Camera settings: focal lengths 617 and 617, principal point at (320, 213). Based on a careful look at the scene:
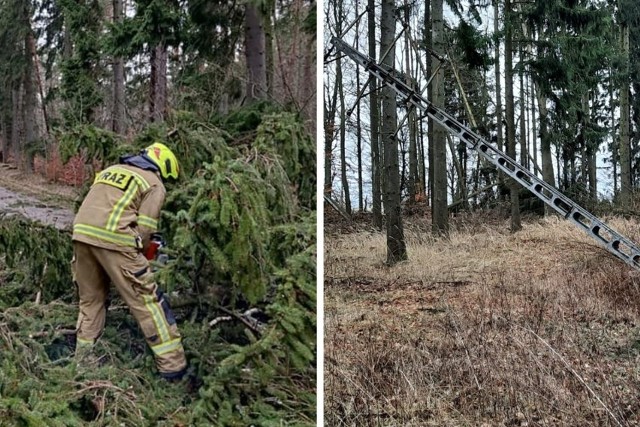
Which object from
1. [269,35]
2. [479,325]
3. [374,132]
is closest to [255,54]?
[269,35]

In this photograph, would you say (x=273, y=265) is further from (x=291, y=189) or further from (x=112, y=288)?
(x=112, y=288)

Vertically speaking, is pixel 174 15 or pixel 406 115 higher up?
pixel 174 15

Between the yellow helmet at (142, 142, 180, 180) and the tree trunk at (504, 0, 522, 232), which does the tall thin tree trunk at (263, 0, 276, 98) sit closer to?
the yellow helmet at (142, 142, 180, 180)

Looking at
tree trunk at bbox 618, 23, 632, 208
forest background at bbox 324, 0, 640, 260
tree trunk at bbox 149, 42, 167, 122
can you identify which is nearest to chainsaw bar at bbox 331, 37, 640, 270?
forest background at bbox 324, 0, 640, 260

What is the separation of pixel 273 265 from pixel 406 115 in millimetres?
805

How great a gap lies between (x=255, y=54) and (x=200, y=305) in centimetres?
102

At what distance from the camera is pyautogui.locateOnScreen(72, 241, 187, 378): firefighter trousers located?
2.15m

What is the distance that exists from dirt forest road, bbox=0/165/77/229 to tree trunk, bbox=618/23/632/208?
6.65 ft

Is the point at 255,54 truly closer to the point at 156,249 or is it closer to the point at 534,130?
the point at 156,249

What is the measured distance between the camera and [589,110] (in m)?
2.44

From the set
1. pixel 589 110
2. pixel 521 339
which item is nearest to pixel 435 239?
pixel 521 339

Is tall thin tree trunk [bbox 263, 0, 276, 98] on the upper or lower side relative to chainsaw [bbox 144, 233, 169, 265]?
upper

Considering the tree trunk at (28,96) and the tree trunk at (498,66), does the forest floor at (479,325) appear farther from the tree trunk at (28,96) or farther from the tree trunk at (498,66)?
the tree trunk at (28,96)

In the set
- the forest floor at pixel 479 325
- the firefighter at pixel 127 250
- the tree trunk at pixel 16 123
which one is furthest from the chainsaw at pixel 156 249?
the forest floor at pixel 479 325
